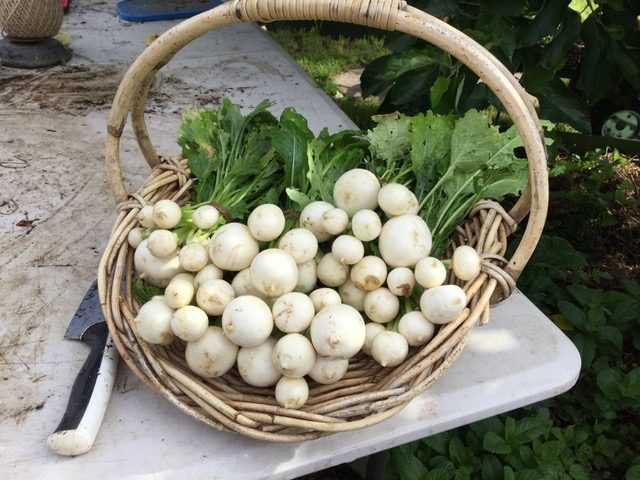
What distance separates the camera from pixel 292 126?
123 centimetres

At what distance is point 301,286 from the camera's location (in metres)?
1.08

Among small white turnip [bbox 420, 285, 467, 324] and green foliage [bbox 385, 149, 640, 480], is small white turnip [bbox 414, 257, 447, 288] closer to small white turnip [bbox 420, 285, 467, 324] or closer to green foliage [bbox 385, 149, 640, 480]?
small white turnip [bbox 420, 285, 467, 324]

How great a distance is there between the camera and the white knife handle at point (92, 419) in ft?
3.00

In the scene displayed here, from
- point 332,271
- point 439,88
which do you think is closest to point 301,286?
point 332,271

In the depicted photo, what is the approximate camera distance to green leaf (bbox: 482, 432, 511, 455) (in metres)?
1.52

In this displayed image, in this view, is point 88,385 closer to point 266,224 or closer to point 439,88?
point 266,224

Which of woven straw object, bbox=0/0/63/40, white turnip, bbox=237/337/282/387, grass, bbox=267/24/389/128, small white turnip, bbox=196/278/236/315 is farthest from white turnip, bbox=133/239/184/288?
grass, bbox=267/24/389/128

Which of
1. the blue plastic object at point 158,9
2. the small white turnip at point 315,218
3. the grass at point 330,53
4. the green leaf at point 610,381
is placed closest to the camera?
the small white turnip at point 315,218

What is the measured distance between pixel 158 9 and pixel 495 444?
2296mm

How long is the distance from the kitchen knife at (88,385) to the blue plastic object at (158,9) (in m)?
1.91

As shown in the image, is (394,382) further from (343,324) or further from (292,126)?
(292,126)

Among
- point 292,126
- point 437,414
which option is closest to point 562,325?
point 437,414

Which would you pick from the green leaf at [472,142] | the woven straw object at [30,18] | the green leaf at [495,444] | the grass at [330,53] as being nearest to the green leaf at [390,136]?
the green leaf at [472,142]

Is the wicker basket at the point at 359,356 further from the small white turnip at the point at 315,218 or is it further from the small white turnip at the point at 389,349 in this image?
the small white turnip at the point at 315,218
